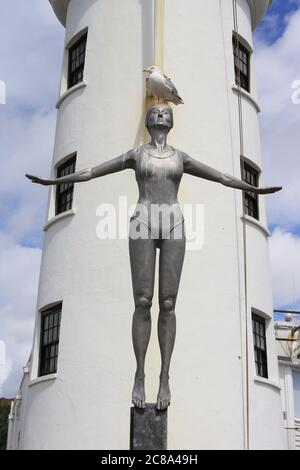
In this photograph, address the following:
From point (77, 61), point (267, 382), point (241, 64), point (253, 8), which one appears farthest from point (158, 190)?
point (253, 8)

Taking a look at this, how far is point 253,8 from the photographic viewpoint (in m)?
22.1

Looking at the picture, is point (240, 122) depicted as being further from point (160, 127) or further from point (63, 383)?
point (160, 127)

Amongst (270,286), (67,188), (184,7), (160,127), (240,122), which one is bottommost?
(160,127)

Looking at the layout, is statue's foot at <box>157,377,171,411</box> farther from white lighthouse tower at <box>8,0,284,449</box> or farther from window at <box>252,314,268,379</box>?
window at <box>252,314,268,379</box>

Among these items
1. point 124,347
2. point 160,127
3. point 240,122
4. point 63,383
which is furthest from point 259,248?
point 160,127

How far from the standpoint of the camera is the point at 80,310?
16.8 metres

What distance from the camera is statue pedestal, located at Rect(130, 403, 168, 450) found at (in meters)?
7.70

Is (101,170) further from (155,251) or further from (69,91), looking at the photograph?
(69,91)

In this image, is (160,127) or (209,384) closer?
(160,127)

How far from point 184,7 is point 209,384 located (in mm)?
9766

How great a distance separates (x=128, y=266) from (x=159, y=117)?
8.19 metres

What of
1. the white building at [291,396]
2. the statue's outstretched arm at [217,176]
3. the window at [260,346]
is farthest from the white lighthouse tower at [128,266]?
the statue's outstretched arm at [217,176]

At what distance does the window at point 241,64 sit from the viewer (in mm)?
20411

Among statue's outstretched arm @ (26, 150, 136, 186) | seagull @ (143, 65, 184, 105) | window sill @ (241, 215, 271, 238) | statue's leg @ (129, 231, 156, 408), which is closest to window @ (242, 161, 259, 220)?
window sill @ (241, 215, 271, 238)
